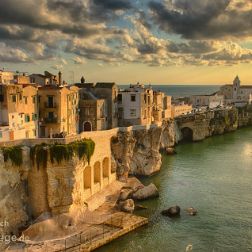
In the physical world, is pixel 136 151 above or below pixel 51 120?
below

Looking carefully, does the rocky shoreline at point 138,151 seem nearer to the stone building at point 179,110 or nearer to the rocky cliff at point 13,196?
the stone building at point 179,110

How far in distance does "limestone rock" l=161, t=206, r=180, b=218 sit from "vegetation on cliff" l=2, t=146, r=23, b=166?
1687 centimetres

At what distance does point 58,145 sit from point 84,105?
1806 centimetres

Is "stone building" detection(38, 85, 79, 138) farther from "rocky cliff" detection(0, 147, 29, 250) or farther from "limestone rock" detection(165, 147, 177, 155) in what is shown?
"limestone rock" detection(165, 147, 177, 155)

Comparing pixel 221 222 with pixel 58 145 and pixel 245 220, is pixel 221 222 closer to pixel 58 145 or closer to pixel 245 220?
pixel 245 220

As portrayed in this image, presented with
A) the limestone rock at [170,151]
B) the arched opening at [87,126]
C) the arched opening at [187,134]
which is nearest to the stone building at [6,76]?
the arched opening at [87,126]

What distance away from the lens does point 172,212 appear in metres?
41.5

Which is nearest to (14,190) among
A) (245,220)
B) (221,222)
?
(221,222)

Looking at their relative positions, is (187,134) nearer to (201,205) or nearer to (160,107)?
(160,107)

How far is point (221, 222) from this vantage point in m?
39.6

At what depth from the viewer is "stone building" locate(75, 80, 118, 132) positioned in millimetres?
55469

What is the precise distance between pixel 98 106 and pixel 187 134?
142ft

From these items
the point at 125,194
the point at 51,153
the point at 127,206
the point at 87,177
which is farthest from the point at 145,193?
the point at 51,153

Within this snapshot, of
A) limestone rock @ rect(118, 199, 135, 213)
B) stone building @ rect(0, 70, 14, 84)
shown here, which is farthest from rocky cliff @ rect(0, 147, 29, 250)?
stone building @ rect(0, 70, 14, 84)
